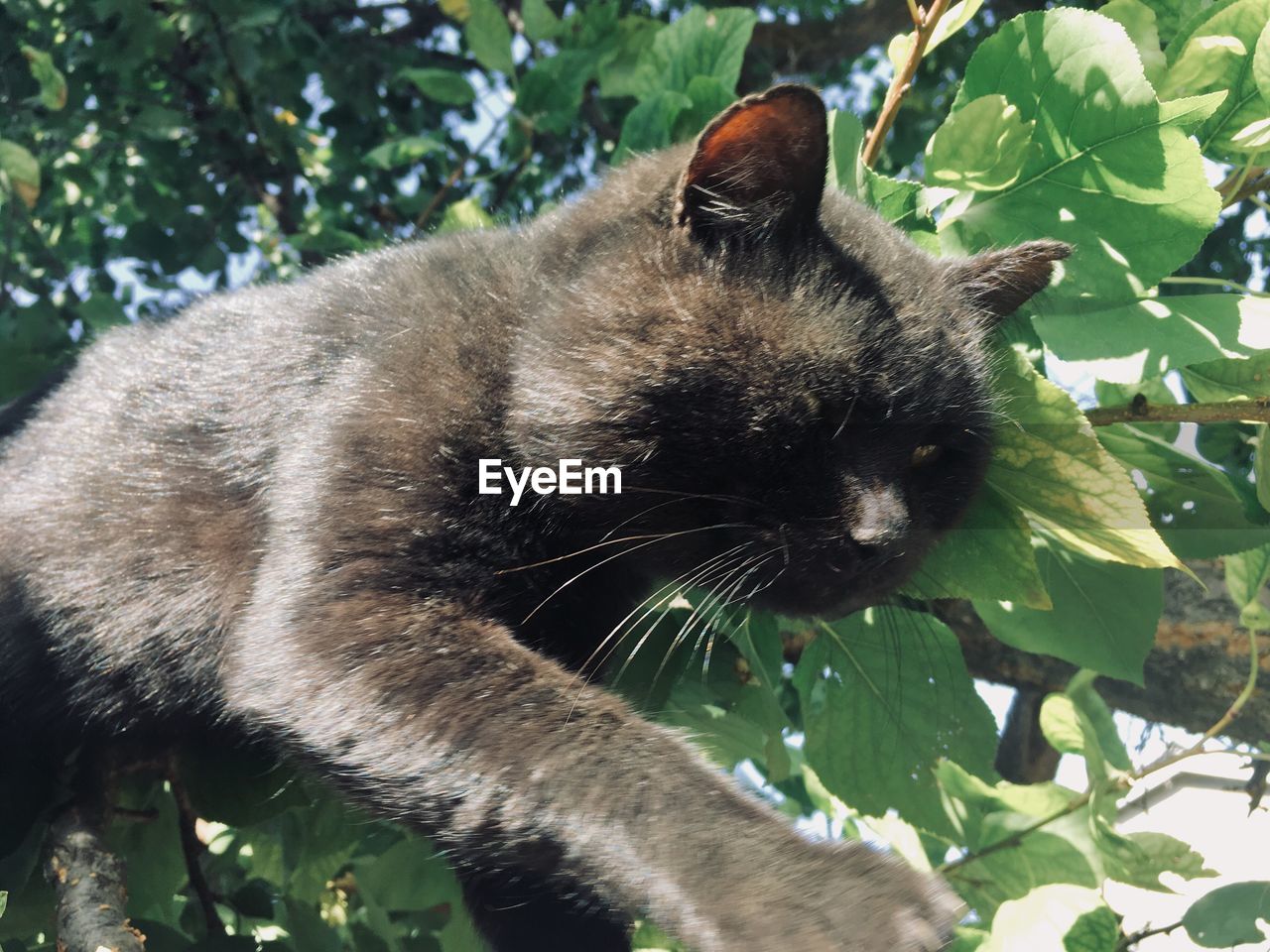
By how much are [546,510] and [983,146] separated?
563mm

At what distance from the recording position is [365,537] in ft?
3.19

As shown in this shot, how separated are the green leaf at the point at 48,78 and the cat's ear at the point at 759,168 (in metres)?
1.33

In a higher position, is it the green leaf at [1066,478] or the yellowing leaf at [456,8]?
the yellowing leaf at [456,8]

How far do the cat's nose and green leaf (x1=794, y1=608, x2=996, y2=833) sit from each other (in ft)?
1.01

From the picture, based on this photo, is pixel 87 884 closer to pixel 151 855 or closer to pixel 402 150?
pixel 151 855

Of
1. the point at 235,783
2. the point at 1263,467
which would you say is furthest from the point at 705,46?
the point at 235,783

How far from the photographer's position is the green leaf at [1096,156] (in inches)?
40.5

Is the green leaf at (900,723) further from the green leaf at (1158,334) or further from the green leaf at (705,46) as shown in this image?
the green leaf at (705,46)

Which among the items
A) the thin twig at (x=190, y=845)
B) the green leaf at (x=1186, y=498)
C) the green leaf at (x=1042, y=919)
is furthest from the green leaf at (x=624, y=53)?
the green leaf at (x=1042, y=919)

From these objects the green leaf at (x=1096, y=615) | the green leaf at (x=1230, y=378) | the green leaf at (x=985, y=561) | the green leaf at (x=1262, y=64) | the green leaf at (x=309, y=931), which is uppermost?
the green leaf at (x=1262, y=64)

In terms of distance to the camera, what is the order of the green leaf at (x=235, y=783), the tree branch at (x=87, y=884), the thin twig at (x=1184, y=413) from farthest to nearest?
the green leaf at (x=235, y=783)
the thin twig at (x=1184, y=413)
the tree branch at (x=87, y=884)

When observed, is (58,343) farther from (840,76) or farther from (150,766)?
(840,76)

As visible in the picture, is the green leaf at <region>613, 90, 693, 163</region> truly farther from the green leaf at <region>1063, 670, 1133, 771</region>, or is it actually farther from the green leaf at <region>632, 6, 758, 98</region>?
the green leaf at <region>1063, 670, 1133, 771</region>

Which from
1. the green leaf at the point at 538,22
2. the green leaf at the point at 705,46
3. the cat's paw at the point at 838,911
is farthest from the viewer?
the green leaf at the point at 538,22
